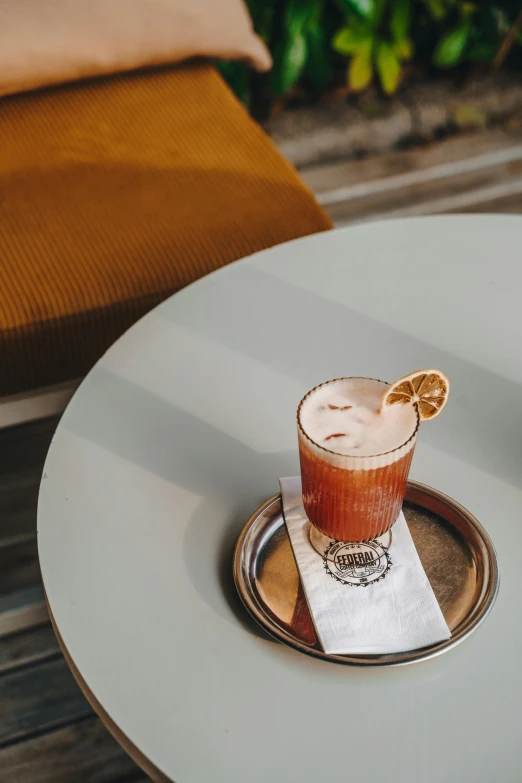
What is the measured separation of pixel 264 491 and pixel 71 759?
56 cm

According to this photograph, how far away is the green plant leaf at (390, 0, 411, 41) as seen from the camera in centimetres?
224

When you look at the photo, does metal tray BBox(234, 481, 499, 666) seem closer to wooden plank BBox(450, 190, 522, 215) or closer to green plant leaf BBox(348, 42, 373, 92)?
wooden plank BBox(450, 190, 522, 215)

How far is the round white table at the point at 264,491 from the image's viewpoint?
57 centimetres

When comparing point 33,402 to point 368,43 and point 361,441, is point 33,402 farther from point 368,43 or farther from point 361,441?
point 368,43

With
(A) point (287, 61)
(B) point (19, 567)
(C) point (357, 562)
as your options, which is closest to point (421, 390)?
(C) point (357, 562)

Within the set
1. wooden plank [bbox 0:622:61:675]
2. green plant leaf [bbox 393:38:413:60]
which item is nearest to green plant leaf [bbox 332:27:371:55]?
green plant leaf [bbox 393:38:413:60]

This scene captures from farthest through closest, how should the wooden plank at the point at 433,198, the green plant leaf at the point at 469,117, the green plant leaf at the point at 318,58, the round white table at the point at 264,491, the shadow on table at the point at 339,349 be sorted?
1. the green plant leaf at the point at 469,117
2. the green plant leaf at the point at 318,58
3. the wooden plank at the point at 433,198
4. the shadow on table at the point at 339,349
5. the round white table at the point at 264,491

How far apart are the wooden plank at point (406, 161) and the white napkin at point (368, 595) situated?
1.61 m

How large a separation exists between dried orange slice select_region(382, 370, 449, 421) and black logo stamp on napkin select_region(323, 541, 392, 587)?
0.13 m

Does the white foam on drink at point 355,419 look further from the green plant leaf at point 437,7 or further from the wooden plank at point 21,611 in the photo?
the green plant leaf at point 437,7

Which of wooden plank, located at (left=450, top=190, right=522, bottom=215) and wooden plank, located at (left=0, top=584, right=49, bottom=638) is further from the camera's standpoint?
wooden plank, located at (left=450, top=190, right=522, bottom=215)

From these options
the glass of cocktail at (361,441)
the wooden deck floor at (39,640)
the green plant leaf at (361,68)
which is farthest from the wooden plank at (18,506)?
the green plant leaf at (361,68)

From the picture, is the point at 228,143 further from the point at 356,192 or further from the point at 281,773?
the point at 281,773

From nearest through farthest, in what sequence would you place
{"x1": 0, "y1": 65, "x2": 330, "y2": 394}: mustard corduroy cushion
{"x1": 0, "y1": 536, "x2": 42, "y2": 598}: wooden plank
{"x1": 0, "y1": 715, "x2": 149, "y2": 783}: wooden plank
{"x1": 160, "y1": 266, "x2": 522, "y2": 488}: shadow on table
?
{"x1": 160, "y1": 266, "x2": 522, "y2": 488}: shadow on table, {"x1": 0, "y1": 715, "x2": 149, "y2": 783}: wooden plank, {"x1": 0, "y1": 65, "x2": 330, "y2": 394}: mustard corduroy cushion, {"x1": 0, "y1": 536, "x2": 42, "y2": 598}: wooden plank
